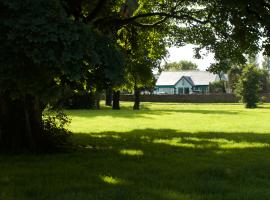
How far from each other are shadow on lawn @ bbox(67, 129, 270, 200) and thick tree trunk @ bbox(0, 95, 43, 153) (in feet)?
5.31

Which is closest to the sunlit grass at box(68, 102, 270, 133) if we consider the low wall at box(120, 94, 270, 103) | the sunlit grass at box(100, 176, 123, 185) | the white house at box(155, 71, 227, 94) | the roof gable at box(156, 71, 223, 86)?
the sunlit grass at box(100, 176, 123, 185)

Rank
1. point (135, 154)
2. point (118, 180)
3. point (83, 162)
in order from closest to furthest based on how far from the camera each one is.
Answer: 1. point (118, 180)
2. point (83, 162)
3. point (135, 154)

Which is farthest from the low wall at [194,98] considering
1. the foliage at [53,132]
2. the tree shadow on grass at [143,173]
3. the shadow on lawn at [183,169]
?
the foliage at [53,132]

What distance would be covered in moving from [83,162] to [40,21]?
5.08m

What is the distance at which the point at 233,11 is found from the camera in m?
13.0

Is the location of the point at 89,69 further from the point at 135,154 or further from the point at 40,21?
the point at 135,154

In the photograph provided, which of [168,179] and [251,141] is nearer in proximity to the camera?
[168,179]

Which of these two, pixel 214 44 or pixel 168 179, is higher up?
pixel 214 44

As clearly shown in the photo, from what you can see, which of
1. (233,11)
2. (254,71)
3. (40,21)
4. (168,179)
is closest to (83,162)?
(168,179)

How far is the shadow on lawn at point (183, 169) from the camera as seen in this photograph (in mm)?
7961

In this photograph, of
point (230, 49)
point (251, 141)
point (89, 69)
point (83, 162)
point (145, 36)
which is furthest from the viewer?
point (145, 36)

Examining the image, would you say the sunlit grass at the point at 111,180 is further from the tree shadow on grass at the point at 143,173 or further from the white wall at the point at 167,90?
the white wall at the point at 167,90

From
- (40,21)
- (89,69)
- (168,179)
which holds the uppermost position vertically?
(40,21)

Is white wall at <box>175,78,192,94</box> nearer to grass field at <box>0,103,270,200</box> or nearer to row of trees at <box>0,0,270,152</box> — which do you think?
row of trees at <box>0,0,270,152</box>
